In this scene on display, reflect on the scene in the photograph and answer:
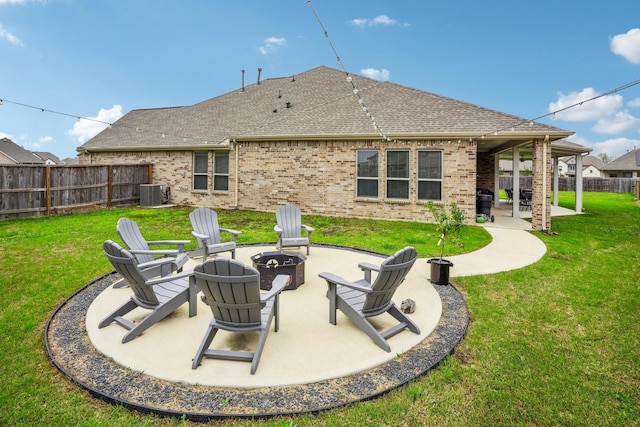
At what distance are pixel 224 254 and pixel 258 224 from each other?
12.2 feet

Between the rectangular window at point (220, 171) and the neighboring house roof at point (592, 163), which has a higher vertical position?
the neighboring house roof at point (592, 163)

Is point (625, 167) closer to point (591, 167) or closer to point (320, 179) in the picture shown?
point (591, 167)

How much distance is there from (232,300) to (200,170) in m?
13.5

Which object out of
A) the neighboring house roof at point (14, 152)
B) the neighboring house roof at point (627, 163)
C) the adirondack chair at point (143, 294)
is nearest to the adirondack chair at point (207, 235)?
the adirondack chair at point (143, 294)

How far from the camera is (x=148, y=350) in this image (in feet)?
11.2

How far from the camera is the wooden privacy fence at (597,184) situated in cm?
3038

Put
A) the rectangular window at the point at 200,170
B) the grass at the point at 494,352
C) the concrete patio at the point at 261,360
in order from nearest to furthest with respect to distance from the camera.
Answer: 1. the grass at the point at 494,352
2. the concrete patio at the point at 261,360
3. the rectangular window at the point at 200,170

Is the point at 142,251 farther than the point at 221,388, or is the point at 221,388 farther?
the point at 142,251

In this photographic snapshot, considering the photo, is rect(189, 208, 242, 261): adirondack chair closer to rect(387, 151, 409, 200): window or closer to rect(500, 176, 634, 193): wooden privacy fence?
rect(387, 151, 409, 200): window

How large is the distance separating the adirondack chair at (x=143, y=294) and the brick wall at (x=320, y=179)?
9.04m

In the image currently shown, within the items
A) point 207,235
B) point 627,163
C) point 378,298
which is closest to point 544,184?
point 378,298

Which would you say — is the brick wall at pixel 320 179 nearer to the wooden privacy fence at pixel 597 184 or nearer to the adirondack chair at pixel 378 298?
the adirondack chair at pixel 378 298

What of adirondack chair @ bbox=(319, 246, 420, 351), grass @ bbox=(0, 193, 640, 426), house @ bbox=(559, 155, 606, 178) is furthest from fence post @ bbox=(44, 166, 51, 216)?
house @ bbox=(559, 155, 606, 178)

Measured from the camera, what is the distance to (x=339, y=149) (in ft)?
41.7
